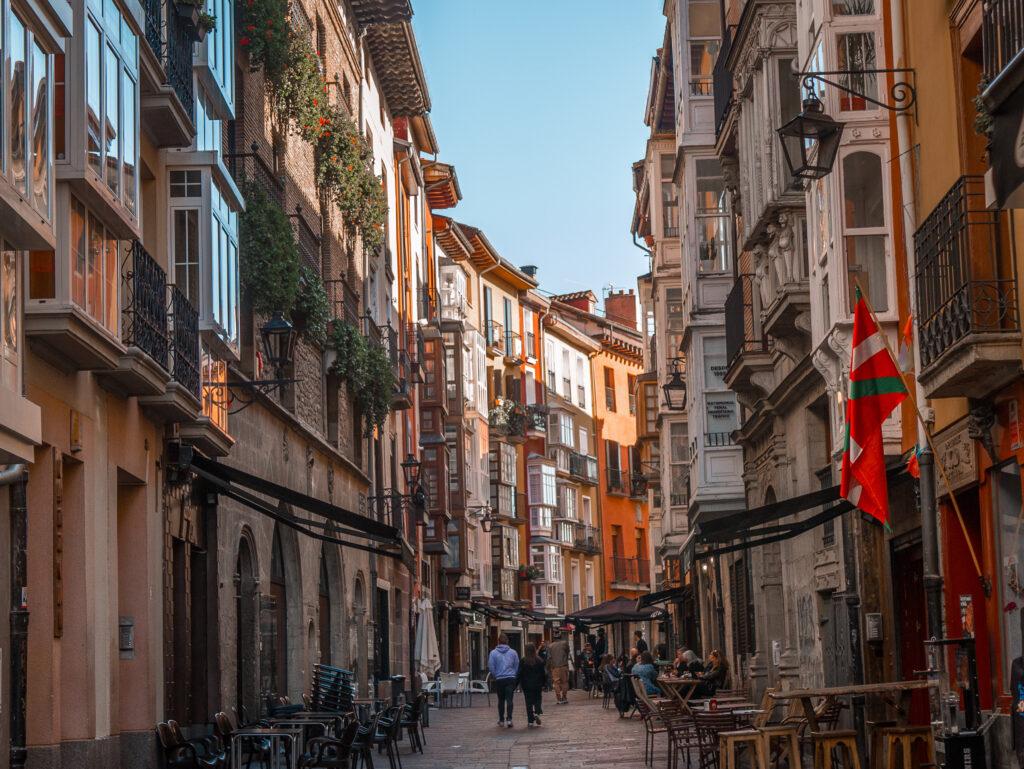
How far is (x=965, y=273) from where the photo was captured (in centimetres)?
1281

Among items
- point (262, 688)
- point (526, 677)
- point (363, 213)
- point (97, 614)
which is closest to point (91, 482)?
point (97, 614)

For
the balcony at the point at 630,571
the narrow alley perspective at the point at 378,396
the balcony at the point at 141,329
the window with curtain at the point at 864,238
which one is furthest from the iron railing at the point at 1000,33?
the balcony at the point at 630,571

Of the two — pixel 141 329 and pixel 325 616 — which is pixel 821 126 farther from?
pixel 325 616

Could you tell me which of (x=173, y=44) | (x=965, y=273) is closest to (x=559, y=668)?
(x=173, y=44)

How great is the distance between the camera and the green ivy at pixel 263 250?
23.4 meters

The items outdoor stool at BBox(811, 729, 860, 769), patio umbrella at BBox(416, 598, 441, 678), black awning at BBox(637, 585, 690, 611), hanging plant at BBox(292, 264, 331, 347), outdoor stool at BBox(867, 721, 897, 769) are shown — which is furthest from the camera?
black awning at BBox(637, 585, 690, 611)

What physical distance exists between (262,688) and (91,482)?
30.0 feet

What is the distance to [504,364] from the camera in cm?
7569

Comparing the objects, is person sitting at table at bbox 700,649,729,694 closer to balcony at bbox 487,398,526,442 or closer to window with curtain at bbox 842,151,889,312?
window with curtain at bbox 842,151,889,312

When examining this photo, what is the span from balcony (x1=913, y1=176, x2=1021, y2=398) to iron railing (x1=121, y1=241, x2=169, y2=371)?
23.2 feet

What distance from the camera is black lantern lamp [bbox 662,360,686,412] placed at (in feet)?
132

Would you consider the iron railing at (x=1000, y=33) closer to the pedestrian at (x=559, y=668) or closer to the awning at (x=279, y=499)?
the awning at (x=279, y=499)

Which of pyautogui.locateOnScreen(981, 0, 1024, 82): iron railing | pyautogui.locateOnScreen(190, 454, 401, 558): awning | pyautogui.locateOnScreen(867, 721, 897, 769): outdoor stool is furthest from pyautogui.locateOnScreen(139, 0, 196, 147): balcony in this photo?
pyautogui.locateOnScreen(867, 721, 897, 769): outdoor stool

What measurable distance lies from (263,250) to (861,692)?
41.2 ft
